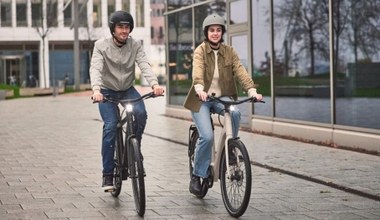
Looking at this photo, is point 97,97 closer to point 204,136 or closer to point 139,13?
point 204,136

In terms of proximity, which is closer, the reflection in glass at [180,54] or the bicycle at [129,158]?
the bicycle at [129,158]

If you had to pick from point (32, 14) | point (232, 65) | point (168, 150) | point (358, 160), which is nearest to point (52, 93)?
point (32, 14)

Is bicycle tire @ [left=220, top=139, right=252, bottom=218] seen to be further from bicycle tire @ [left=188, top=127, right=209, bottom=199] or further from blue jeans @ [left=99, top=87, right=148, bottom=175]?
blue jeans @ [left=99, top=87, right=148, bottom=175]

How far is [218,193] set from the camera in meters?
8.23

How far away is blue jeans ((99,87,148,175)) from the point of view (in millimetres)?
7453

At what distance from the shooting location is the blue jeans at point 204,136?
7258 mm

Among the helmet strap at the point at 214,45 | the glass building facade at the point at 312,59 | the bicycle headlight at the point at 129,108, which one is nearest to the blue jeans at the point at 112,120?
the bicycle headlight at the point at 129,108

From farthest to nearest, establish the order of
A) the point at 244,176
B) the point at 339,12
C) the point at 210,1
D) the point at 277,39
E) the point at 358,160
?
the point at 210,1, the point at 277,39, the point at 339,12, the point at 358,160, the point at 244,176

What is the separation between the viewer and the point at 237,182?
673 centimetres

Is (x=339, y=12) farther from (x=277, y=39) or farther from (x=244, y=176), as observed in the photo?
(x=244, y=176)

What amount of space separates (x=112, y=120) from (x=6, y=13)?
65.4m

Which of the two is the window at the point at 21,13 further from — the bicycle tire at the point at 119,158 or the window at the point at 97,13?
the bicycle tire at the point at 119,158

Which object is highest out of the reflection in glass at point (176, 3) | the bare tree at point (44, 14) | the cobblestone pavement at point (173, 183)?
the bare tree at point (44, 14)

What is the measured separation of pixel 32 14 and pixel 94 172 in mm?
61994
